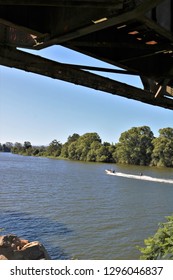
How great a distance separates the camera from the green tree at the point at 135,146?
101 m

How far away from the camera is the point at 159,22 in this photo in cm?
419

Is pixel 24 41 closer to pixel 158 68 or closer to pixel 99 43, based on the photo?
pixel 99 43

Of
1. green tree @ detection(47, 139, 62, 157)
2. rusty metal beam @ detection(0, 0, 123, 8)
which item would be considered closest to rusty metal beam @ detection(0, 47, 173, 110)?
rusty metal beam @ detection(0, 0, 123, 8)

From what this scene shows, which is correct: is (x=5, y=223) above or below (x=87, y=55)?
below

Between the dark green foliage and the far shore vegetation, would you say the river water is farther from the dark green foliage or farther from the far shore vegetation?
the far shore vegetation

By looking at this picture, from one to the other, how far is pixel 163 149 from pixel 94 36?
9196cm

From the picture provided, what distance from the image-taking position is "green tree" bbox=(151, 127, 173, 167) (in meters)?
92.8

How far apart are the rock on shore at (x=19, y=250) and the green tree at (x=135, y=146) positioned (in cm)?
8923

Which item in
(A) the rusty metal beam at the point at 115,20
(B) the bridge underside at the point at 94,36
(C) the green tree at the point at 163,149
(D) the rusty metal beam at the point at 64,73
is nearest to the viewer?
(A) the rusty metal beam at the point at 115,20

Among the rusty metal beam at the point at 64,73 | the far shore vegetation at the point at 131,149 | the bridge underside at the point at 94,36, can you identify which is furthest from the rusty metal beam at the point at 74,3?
the far shore vegetation at the point at 131,149

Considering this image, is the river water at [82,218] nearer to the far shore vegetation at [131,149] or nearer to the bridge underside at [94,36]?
the bridge underside at [94,36]

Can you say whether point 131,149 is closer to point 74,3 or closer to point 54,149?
point 54,149
